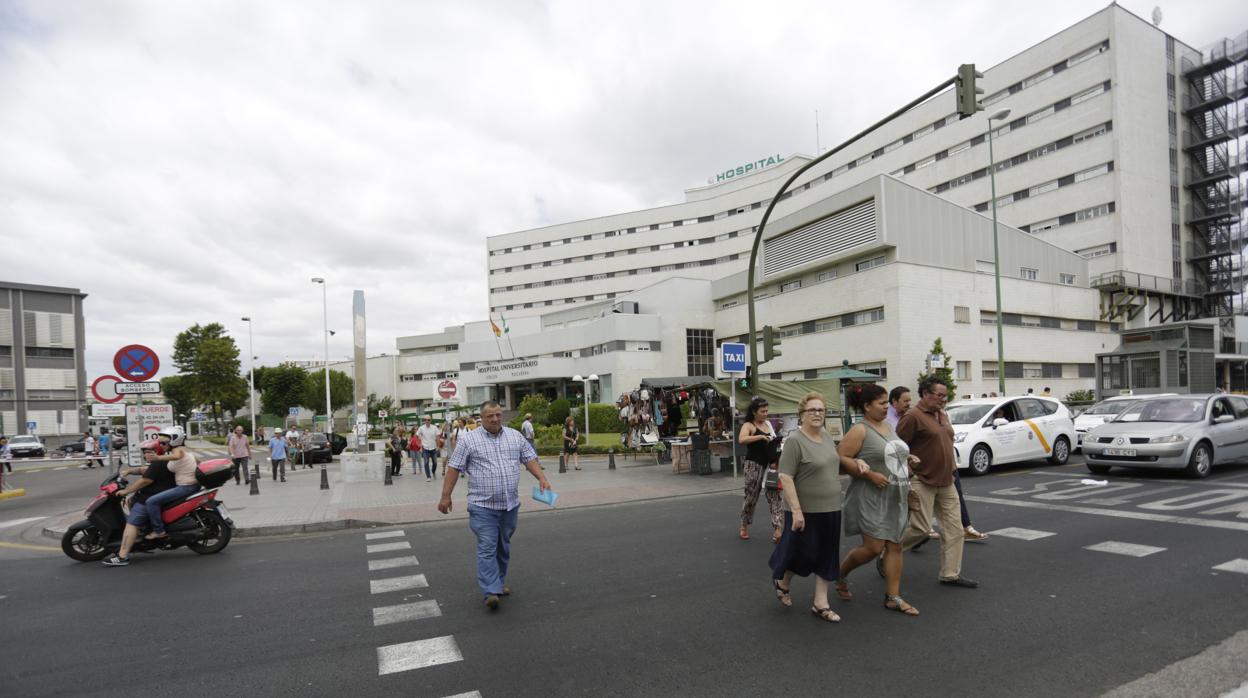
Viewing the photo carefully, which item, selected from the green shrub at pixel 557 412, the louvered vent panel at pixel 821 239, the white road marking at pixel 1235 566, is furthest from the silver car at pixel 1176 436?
the green shrub at pixel 557 412

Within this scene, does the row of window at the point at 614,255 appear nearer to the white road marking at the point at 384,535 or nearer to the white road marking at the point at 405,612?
the white road marking at the point at 384,535

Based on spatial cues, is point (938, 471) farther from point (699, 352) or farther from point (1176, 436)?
point (699, 352)

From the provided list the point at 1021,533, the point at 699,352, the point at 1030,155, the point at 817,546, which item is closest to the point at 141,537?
the point at 817,546

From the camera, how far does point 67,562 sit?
8117mm

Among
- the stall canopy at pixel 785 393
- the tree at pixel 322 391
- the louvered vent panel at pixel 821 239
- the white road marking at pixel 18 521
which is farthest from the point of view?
the tree at pixel 322 391

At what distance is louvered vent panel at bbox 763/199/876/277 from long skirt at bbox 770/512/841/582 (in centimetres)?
2795

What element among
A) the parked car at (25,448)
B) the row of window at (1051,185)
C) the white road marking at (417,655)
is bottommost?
the parked car at (25,448)

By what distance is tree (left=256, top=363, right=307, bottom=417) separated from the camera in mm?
73062

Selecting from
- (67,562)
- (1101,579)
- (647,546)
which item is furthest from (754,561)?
(67,562)

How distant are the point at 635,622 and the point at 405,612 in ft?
6.62

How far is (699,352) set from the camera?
152 feet

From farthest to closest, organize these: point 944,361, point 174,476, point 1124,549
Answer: point 944,361 < point 174,476 < point 1124,549

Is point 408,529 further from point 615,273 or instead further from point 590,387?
point 615,273

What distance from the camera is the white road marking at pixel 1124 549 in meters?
6.47
